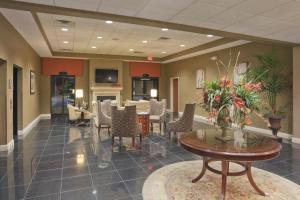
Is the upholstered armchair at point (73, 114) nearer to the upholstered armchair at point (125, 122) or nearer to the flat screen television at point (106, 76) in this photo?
the flat screen television at point (106, 76)

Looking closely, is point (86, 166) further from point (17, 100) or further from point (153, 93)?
point (153, 93)

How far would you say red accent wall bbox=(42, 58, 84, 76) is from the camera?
1095 centimetres

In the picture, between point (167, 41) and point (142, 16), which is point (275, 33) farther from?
point (167, 41)

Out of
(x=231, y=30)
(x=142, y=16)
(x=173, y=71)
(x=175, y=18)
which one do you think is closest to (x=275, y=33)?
(x=231, y=30)

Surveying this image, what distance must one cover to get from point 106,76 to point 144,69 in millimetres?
2260

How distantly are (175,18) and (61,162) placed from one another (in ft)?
11.8

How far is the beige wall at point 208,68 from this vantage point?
647 cm

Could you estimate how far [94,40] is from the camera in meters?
8.06

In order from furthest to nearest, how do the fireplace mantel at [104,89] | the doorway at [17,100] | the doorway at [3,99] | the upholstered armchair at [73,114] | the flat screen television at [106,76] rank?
1. the flat screen television at [106,76]
2. the fireplace mantel at [104,89]
3. the upholstered armchair at [73,114]
4. the doorway at [17,100]
5. the doorway at [3,99]

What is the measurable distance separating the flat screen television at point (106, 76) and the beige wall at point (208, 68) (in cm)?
319

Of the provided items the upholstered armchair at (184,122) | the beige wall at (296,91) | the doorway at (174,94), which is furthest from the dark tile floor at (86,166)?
the doorway at (174,94)

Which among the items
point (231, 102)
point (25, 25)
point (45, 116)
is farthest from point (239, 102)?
point (45, 116)

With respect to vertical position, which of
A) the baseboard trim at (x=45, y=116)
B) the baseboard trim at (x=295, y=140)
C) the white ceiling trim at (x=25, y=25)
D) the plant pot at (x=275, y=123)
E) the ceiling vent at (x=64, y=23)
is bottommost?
the baseboard trim at (x=295, y=140)

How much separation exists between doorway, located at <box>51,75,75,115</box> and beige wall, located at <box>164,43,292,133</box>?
5412mm
